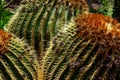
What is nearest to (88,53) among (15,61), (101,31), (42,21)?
(101,31)

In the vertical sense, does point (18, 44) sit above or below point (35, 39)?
above

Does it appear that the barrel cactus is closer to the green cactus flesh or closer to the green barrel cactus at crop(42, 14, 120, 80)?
the green cactus flesh

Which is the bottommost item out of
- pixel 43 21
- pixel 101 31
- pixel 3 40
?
pixel 43 21

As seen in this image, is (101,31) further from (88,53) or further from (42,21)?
(42,21)

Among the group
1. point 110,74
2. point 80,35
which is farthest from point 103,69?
point 80,35

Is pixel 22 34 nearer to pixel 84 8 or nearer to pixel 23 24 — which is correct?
pixel 23 24

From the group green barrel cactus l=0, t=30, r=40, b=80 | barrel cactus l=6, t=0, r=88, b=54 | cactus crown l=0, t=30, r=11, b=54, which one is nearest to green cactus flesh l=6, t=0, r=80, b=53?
barrel cactus l=6, t=0, r=88, b=54

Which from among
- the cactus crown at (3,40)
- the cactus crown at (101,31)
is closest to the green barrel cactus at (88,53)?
the cactus crown at (101,31)
